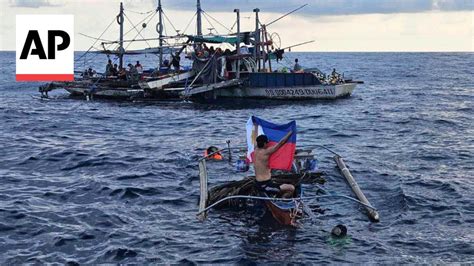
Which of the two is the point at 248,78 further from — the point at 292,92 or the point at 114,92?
the point at 114,92

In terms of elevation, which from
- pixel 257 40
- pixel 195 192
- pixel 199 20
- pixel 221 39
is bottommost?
pixel 195 192

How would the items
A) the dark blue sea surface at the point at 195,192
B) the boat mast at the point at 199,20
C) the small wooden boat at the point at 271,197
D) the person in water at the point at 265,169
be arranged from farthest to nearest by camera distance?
the boat mast at the point at 199,20 → the person in water at the point at 265,169 → the small wooden boat at the point at 271,197 → the dark blue sea surface at the point at 195,192

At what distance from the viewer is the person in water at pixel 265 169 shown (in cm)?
1556

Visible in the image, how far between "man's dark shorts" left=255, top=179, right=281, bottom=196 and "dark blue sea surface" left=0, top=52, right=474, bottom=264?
895 millimetres

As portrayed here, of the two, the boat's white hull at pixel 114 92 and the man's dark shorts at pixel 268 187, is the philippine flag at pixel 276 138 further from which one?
the boat's white hull at pixel 114 92

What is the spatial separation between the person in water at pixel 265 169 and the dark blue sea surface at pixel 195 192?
97 cm

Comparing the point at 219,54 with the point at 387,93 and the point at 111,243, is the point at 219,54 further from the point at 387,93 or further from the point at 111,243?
the point at 111,243

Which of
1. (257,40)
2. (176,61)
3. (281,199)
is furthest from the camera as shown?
(176,61)

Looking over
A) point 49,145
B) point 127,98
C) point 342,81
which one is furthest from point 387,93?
point 49,145

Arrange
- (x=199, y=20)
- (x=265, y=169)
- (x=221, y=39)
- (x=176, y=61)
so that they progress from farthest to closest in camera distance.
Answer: (x=199, y=20)
(x=176, y=61)
(x=221, y=39)
(x=265, y=169)

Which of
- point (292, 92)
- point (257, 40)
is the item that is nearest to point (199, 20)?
point (257, 40)

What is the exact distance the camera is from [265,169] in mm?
15930

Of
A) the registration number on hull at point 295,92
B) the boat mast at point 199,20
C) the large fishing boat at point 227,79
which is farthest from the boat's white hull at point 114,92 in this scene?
the registration number on hull at point 295,92

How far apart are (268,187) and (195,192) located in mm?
3757
